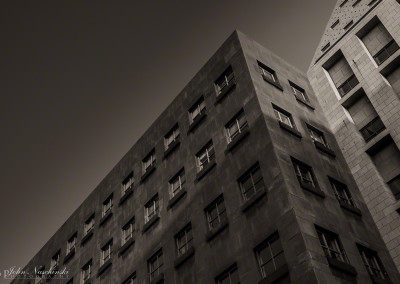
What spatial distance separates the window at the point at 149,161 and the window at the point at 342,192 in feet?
54.0

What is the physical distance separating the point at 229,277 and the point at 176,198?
358 inches

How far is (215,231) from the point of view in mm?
29719

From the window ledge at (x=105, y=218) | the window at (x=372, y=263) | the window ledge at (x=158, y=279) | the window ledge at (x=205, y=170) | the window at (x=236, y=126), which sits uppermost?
the window ledge at (x=105, y=218)

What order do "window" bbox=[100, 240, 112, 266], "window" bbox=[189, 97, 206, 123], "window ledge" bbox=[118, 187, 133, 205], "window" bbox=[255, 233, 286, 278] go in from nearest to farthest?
"window" bbox=[255, 233, 286, 278]
"window" bbox=[189, 97, 206, 123]
"window" bbox=[100, 240, 112, 266]
"window ledge" bbox=[118, 187, 133, 205]

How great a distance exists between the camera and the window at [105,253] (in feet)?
139

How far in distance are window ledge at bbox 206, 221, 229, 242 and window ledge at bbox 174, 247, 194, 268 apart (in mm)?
1584

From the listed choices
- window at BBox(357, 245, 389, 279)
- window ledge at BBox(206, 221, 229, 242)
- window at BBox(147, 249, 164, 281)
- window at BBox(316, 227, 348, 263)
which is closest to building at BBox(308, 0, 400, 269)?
window at BBox(357, 245, 389, 279)

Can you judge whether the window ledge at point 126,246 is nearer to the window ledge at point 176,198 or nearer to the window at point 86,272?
the window ledge at point 176,198

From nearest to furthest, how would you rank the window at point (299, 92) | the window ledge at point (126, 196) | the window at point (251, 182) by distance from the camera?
the window at point (251, 182) < the window at point (299, 92) < the window ledge at point (126, 196)

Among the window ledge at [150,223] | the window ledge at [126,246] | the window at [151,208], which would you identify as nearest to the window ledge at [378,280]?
the window ledge at [150,223]

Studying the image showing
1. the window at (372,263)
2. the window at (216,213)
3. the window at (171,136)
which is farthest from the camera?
the window at (171,136)

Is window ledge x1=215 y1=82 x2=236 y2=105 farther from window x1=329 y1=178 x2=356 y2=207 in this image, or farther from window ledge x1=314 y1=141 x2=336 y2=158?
window x1=329 y1=178 x2=356 y2=207

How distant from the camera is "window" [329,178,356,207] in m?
30.5

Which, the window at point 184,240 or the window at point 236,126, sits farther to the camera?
the window at point 236,126
